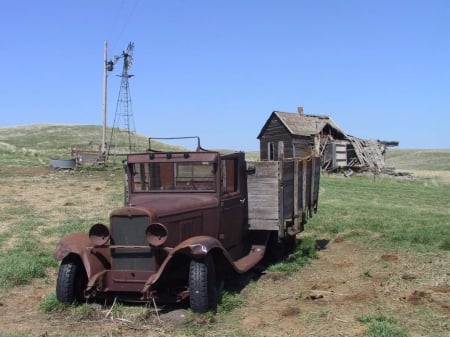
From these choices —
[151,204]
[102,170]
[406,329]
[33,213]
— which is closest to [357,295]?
[406,329]

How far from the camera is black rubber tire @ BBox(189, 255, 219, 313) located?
5.88 metres

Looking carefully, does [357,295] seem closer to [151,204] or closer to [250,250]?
[250,250]

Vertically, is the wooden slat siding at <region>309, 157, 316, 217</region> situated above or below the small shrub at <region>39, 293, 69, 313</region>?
above

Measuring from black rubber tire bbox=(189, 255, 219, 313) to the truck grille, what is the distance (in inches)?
23.0

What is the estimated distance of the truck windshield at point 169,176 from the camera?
730cm

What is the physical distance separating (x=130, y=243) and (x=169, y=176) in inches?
59.7

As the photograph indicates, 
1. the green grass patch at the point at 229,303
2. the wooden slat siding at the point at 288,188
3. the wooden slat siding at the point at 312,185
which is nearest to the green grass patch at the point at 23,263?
the green grass patch at the point at 229,303

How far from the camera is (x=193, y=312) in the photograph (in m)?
5.92

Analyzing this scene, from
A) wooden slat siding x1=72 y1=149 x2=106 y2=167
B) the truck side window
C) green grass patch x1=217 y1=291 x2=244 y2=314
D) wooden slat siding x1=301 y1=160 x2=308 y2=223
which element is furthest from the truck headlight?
wooden slat siding x1=72 y1=149 x2=106 y2=167

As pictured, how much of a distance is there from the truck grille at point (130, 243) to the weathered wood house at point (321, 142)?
1082 inches

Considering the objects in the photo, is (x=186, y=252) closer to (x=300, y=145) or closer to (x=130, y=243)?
(x=130, y=243)

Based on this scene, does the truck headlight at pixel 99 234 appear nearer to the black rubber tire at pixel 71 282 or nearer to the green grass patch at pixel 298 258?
the black rubber tire at pixel 71 282

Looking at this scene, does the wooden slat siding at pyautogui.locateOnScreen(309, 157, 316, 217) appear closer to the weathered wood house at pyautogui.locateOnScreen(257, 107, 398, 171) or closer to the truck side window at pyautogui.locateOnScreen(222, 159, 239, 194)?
the truck side window at pyautogui.locateOnScreen(222, 159, 239, 194)

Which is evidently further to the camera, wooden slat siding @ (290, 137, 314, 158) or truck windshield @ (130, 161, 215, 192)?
wooden slat siding @ (290, 137, 314, 158)
